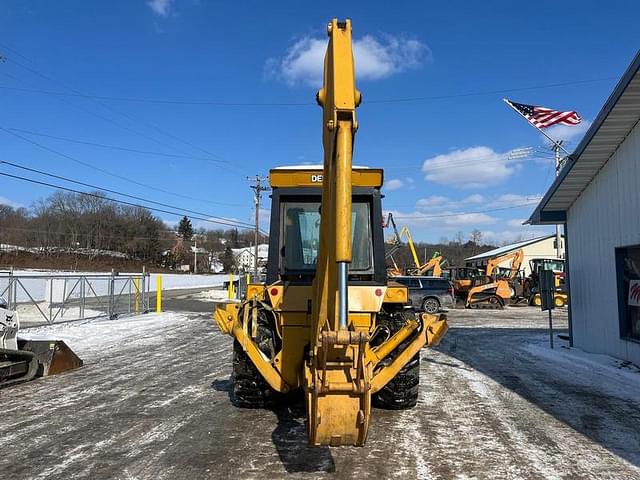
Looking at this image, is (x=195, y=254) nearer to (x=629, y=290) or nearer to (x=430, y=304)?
(x=430, y=304)

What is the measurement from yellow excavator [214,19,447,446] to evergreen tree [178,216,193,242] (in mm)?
108269

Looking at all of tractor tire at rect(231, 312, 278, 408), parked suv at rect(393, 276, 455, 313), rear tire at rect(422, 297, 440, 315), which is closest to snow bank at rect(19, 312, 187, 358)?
tractor tire at rect(231, 312, 278, 408)

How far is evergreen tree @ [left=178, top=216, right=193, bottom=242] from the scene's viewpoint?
11238 cm

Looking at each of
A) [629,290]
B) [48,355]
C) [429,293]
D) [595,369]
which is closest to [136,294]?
[48,355]

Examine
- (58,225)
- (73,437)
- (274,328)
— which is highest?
(58,225)

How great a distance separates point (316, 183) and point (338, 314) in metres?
3.01

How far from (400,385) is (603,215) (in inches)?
290

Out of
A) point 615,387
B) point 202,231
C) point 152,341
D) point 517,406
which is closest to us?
point 517,406

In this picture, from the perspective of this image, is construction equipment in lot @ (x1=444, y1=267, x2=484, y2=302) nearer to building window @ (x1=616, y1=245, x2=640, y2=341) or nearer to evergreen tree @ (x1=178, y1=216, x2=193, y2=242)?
building window @ (x1=616, y1=245, x2=640, y2=341)

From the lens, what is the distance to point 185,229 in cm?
11325

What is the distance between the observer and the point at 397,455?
16.4 ft

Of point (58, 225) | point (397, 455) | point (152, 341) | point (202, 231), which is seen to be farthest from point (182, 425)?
point (202, 231)

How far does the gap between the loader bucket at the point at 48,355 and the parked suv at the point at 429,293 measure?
1752 cm

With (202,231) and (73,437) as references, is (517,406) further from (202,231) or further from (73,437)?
(202,231)
